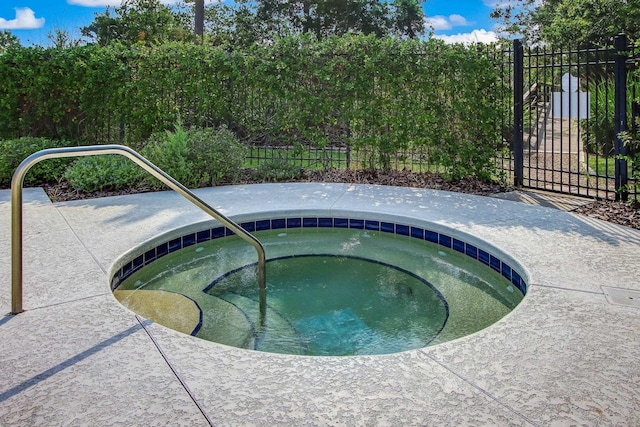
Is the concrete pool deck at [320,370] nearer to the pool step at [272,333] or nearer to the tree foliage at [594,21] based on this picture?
the pool step at [272,333]

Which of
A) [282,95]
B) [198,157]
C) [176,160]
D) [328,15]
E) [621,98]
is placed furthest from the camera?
[328,15]

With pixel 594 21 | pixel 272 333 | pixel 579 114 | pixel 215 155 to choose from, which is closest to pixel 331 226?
pixel 215 155

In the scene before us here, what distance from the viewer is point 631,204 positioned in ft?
18.6

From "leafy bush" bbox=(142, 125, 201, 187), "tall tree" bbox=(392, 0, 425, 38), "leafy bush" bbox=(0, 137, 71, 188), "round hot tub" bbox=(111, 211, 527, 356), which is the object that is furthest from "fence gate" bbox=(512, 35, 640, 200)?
"tall tree" bbox=(392, 0, 425, 38)

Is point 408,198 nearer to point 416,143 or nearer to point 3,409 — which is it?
point 416,143

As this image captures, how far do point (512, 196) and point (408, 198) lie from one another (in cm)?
142

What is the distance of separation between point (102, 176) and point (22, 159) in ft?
4.80

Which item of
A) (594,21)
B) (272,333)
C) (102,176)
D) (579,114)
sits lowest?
(272,333)

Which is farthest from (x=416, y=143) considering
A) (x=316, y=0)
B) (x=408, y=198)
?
(x=316, y=0)

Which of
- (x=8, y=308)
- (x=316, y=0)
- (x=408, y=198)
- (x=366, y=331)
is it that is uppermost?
(x=316, y=0)

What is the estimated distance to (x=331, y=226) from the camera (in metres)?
5.70

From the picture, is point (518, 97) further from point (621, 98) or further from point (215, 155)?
point (215, 155)

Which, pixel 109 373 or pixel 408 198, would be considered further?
pixel 408 198

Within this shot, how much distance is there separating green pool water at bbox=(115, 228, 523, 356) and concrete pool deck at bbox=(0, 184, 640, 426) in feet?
1.45
